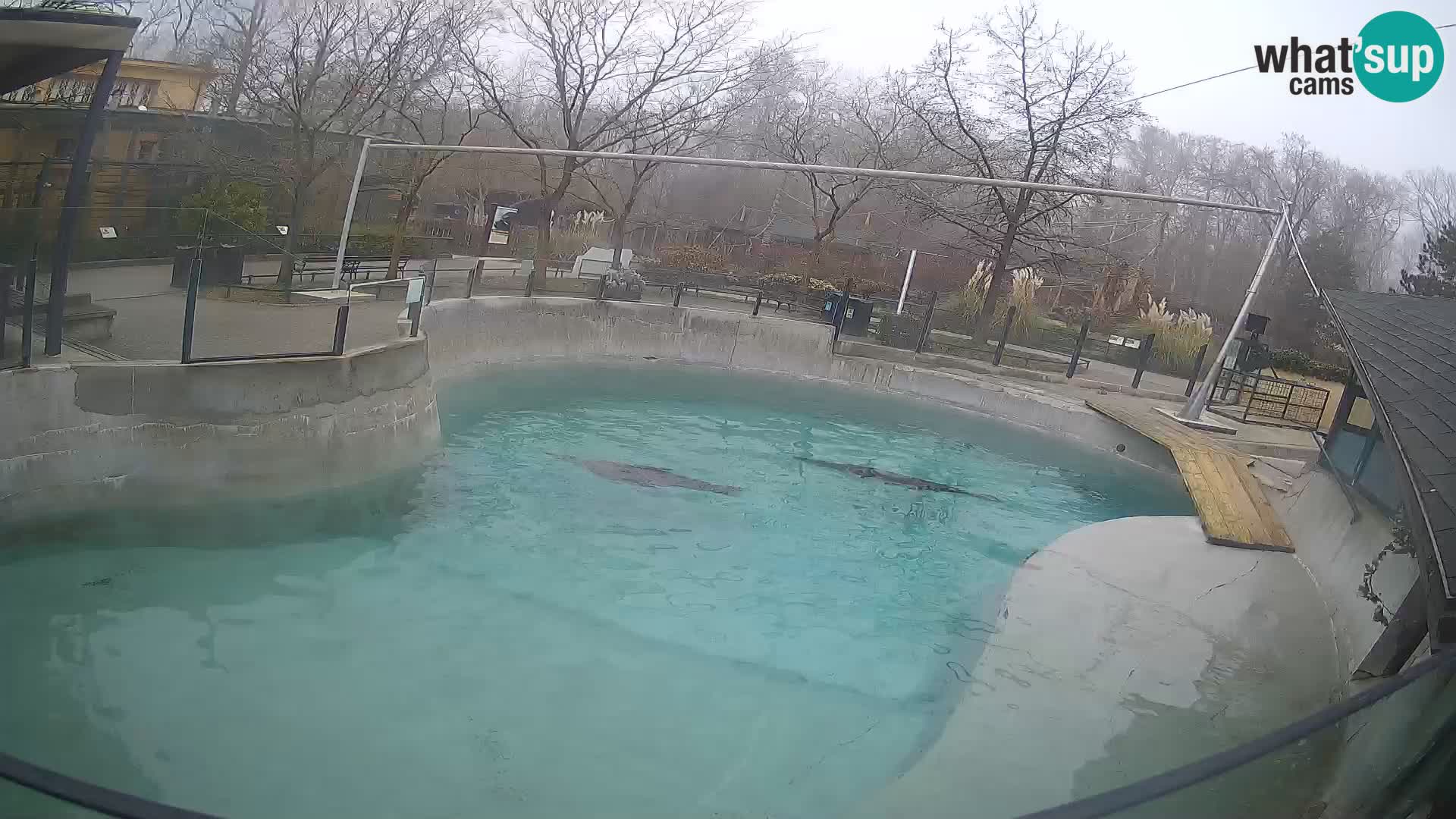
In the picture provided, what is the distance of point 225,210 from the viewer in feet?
33.1

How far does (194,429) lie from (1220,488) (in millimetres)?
9870

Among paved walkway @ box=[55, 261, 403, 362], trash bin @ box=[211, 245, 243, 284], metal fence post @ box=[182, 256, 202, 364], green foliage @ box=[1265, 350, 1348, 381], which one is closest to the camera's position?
paved walkway @ box=[55, 261, 403, 362]

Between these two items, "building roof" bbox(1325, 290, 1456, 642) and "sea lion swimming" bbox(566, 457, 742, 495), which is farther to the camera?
"sea lion swimming" bbox(566, 457, 742, 495)

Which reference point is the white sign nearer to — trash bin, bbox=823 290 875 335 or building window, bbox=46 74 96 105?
building window, bbox=46 74 96 105

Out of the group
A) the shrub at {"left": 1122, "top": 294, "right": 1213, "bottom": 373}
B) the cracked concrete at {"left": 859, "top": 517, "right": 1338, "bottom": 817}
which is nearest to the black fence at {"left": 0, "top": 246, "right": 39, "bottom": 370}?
the cracked concrete at {"left": 859, "top": 517, "right": 1338, "bottom": 817}

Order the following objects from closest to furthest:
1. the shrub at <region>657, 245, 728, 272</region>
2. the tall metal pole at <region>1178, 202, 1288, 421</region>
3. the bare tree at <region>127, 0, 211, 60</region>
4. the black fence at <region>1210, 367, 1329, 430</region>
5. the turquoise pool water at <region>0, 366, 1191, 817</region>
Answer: the turquoise pool water at <region>0, 366, 1191, 817</region>
the bare tree at <region>127, 0, 211, 60</region>
the tall metal pole at <region>1178, 202, 1288, 421</region>
the black fence at <region>1210, 367, 1329, 430</region>
the shrub at <region>657, 245, 728, 272</region>

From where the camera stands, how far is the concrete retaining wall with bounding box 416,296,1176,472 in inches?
575

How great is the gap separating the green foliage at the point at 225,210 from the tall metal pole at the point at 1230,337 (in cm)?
1245

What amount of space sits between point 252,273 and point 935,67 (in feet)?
77.9

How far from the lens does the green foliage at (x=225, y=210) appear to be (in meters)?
8.70

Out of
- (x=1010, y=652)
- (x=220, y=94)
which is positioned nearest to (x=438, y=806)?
(x=1010, y=652)

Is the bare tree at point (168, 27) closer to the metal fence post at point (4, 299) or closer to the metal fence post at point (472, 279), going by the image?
the metal fence post at point (4, 299)

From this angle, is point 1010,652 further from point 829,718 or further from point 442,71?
point 442,71

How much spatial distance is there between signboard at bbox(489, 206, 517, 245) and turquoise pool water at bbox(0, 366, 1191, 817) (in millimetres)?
9000
